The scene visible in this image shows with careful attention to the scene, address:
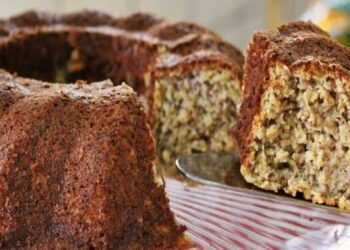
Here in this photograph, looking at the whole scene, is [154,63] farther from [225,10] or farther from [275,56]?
[225,10]

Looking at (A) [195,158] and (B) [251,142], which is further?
(A) [195,158]

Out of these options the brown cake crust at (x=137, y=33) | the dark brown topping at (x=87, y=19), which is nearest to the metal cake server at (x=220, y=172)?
the brown cake crust at (x=137, y=33)

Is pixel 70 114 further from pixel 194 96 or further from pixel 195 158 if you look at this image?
pixel 194 96

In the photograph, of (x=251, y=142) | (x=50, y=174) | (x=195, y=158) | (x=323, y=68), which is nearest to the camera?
(x=50, y=174)

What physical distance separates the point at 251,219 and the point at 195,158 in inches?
18.4

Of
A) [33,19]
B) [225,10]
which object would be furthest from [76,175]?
[225,10]

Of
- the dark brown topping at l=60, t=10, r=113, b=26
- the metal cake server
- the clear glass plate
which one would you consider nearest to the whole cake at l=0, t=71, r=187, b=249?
the clear glass plate

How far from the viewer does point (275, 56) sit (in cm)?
267

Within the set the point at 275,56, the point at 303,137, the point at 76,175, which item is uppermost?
the point at 275,56

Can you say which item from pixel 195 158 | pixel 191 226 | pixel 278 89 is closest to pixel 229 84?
pixel 195 158

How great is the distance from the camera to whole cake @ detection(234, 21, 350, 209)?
259 centimetres

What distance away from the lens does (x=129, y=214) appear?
2346mm

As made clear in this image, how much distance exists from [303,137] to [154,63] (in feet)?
3.27

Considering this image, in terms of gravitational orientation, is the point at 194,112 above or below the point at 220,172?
above
